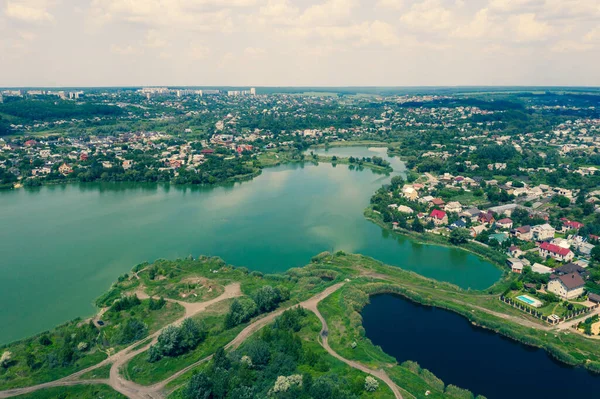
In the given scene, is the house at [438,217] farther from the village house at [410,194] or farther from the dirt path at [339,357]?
the dirt path at [339,357]

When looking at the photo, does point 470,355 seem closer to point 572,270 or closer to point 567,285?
point 567,285

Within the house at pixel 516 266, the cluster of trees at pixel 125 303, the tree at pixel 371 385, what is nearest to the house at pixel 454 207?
the house at pixel 516 266

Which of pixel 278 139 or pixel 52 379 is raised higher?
pixel 278 139

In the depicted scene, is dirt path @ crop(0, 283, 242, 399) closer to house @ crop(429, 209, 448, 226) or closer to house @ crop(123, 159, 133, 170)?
house @ crop(429, 209, 448, 226)

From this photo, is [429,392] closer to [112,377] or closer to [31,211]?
[112,377]

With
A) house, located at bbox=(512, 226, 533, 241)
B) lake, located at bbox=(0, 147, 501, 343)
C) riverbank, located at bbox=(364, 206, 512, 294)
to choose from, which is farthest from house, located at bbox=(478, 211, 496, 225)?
lake, located at bbox=(0, 147, 501, 343)

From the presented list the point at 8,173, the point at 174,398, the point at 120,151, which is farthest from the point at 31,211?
the point at 174,398
